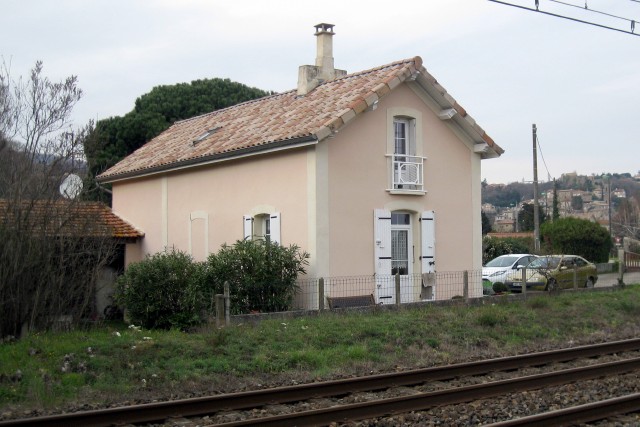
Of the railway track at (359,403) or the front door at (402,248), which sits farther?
the front door at (402,248)

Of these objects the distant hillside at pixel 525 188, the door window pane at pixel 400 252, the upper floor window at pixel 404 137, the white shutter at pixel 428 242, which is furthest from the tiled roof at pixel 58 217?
the distant hillside at pixel 525 188

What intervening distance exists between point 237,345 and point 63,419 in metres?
5.27

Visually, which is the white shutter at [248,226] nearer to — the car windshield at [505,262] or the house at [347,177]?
the house at [347,177]

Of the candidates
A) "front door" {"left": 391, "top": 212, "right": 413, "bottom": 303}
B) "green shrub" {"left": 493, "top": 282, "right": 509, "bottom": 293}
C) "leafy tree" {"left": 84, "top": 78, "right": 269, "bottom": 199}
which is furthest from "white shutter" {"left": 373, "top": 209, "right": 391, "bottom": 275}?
"leafy tree" {"left": 84, "top": 78, "right": 269, "bottom": 199}

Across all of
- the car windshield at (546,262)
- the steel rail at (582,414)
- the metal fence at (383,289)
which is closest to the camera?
the steel rail at (582,414)

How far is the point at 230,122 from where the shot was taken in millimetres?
25625

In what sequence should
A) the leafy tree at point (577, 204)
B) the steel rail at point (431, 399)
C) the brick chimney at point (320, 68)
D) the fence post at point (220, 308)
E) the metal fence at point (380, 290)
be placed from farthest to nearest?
1. the leafy tree at point (577, 204)
2. the brick chimney at point (320, 68)
3. the metal fence at point (380, 290)
4. the fence post at point (220, 308)
5. the steel rail at point (431, 399)

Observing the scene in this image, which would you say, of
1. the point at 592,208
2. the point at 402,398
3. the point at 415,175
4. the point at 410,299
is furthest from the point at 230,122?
the point at 592,208

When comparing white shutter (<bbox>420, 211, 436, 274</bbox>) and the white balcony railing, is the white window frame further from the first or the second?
white shutter (<bbox>420, 211, 436, 274</bbox>)

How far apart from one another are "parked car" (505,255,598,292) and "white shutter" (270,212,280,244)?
32.5ft

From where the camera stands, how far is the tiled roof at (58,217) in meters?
14.6

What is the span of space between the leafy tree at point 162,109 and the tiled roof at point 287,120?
12060mm

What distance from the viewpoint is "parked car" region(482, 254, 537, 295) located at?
91.1 ft

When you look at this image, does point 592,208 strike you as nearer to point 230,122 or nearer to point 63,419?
point 230,122
